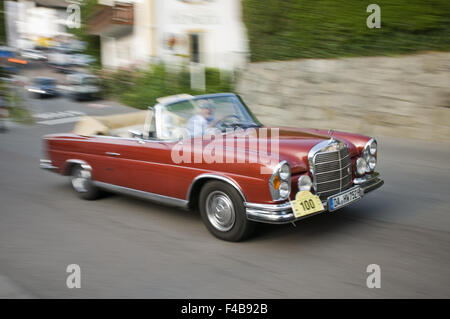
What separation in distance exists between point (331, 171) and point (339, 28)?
312 inches

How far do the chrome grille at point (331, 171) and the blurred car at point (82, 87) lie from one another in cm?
1782

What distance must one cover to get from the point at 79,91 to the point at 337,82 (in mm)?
13058

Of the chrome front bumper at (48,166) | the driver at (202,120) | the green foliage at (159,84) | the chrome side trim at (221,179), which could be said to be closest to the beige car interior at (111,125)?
the chrome front bumper at (48,166)

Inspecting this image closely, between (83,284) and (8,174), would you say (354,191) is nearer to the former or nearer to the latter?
(83,284)

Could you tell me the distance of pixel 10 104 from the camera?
3.53 metres

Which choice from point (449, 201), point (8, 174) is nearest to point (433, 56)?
point (449, 201)

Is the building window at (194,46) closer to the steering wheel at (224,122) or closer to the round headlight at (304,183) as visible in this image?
the steering wheel at (224,122)

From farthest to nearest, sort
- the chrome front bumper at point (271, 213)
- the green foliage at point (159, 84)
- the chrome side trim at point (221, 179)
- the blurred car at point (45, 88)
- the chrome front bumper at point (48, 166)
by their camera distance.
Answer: the blurred car at point (45, 88)
the green foliage at point (159, 84)
the chrome front bumper at point (48, 166)
the chrome side trim at point (221, 179)
the chrome front bumper at point (271, 213)

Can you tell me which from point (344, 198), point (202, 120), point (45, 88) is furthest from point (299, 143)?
point (45, 88)

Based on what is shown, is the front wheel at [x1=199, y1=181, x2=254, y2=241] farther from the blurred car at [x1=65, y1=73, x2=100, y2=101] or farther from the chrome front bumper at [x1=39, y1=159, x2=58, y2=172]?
the blurred car at [x1=65, y1=73, x2=100, y2=101]

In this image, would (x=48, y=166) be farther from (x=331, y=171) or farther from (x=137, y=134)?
(x=331, y=171)

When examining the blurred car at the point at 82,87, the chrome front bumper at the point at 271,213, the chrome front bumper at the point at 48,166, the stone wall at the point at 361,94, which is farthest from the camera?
the blurred car at the point at 82,87

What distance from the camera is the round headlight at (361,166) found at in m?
5.41

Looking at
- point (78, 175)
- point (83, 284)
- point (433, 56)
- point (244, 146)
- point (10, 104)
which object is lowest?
point (83, 284)
